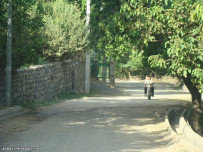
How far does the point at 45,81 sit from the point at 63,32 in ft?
13.1

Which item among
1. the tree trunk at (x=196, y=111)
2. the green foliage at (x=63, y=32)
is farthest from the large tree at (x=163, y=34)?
the green foliage at (x=63, y=32)

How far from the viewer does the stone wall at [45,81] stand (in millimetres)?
16625

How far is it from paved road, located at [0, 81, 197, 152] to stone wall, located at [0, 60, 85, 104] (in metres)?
1.53

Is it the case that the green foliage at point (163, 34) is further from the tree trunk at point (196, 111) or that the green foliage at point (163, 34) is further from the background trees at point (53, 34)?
the background trees at point (53, 34)

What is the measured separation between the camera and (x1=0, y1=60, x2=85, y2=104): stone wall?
1662cm

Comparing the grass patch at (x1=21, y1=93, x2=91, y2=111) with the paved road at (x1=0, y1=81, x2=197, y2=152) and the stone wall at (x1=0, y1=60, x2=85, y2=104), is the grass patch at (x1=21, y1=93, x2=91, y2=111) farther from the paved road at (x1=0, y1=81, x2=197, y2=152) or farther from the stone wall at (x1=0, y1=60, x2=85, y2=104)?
the paved road at (x1=0, y1=81, x2=197, y2=152)

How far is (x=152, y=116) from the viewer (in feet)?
49.9

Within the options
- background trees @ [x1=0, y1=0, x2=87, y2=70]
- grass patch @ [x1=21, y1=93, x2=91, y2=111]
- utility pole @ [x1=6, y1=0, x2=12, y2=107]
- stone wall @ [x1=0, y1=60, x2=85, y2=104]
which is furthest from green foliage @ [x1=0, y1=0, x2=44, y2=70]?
grass patch @ [x1=21, y1=93, x2=91, y2=111]

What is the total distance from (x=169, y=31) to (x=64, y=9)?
12.5 meters

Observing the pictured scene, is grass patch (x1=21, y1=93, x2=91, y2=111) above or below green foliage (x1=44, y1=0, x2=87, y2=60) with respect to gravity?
below

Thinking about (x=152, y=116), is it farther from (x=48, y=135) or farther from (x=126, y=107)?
(x=48, y=135)

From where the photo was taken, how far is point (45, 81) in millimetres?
20078

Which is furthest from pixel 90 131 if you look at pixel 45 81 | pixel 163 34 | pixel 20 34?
pixel 45 81

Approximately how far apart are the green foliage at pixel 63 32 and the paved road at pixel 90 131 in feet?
20.4
